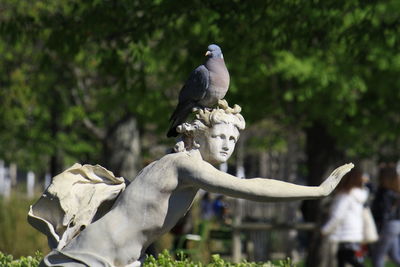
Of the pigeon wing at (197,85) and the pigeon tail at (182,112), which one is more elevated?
the pigeon wing at (197,85)

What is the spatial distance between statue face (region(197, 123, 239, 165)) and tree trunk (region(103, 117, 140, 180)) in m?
12.0

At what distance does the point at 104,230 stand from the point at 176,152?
59cm

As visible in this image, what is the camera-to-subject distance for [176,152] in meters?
5.45

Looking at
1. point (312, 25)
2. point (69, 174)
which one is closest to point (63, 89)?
point (312, 25)

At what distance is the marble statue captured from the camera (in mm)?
5121

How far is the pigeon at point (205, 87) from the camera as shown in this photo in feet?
18.0

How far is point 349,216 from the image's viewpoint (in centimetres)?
1247

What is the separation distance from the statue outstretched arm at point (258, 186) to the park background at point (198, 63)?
458cm

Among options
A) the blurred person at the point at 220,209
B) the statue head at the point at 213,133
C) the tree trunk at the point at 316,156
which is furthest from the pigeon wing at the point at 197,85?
the blurred person at the point at 220,209

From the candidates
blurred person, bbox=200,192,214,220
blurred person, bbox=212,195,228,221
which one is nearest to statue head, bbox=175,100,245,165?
blurred person, bbox=212,195,228,221

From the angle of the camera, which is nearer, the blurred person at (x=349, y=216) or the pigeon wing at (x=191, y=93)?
the pigeon wing at (x=191, y=93)

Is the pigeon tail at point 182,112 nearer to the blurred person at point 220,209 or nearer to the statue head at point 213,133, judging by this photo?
the statue head at point 213,133

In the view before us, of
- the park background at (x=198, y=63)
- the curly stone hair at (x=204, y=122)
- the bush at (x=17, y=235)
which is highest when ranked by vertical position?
the park background at (x=198, y=63)

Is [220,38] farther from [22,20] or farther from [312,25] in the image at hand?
[22,20]
